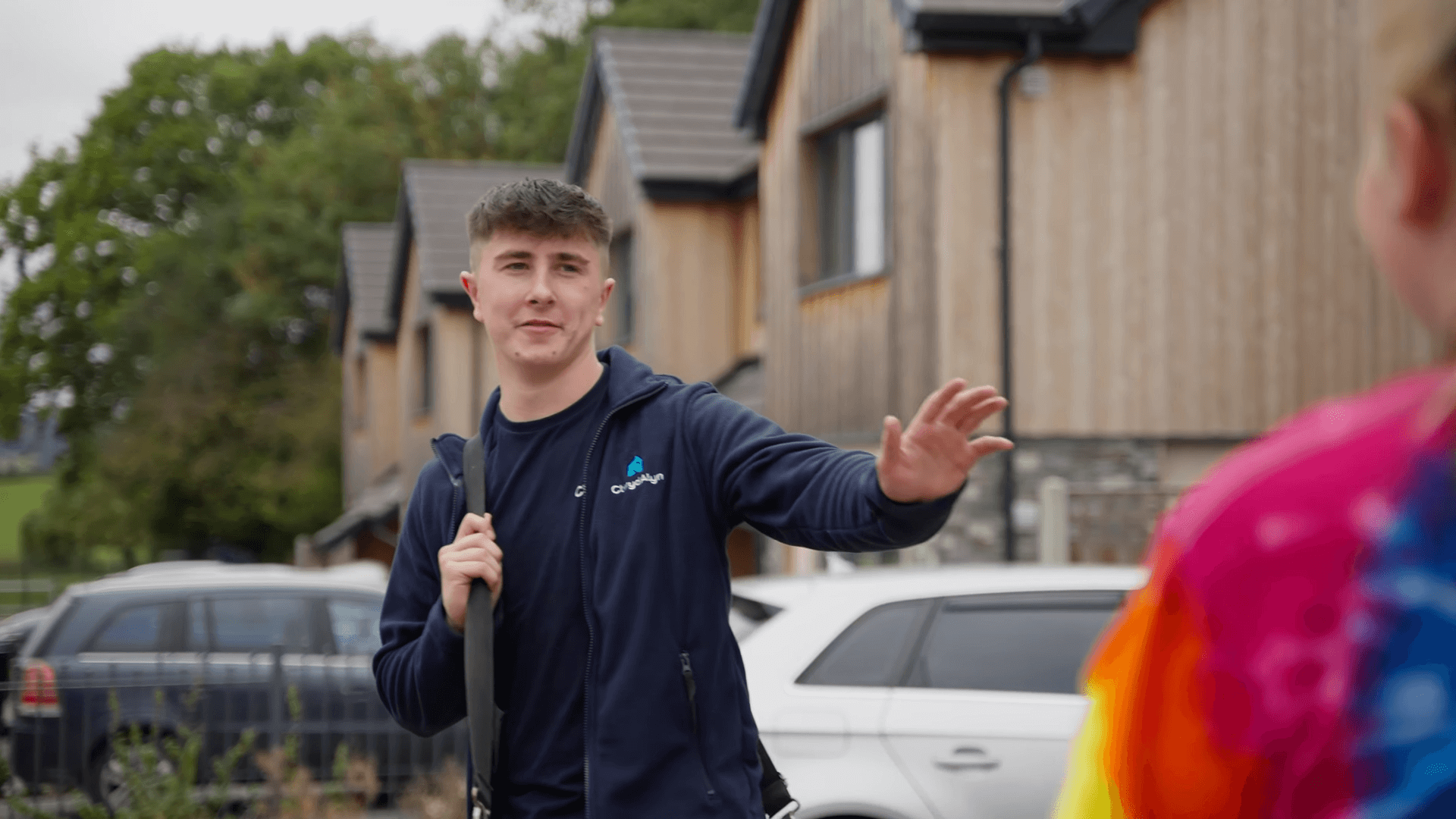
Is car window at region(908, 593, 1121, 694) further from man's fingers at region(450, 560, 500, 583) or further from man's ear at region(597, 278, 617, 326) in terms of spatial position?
man's fingers at region(450, 560, 500, 583)

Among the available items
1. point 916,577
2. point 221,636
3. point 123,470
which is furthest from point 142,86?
point 916,577

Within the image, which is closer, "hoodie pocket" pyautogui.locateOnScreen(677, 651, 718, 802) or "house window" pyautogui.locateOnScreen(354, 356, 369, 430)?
"hoodie pocket" pyautogui.locateOnScreen(677, 651, 718, 802)

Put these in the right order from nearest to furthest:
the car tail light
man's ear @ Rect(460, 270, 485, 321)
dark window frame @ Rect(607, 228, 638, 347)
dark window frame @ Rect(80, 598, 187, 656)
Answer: man's ear @ Rect(460, 270, 485, 321), the car tail light, dark window frame @ Rect(80, 598, 187, 656), dark window frame @ Rect(607, 228, 638, 347)

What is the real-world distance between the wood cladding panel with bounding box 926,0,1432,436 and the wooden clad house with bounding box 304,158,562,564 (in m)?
12.5

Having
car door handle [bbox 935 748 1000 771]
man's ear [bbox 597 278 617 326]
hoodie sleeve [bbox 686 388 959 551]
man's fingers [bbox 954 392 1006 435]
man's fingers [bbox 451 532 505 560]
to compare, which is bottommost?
car door handle [bbox 935 748 1000 771]

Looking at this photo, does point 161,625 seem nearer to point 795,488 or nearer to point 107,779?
point 107,779

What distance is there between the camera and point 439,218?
98.4ft

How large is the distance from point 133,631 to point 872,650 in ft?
22.0

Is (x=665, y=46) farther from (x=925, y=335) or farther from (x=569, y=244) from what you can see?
(x=569, y=244)

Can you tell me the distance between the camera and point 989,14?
12.2 meters

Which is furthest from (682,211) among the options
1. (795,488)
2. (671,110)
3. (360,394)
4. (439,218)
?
(360,394)

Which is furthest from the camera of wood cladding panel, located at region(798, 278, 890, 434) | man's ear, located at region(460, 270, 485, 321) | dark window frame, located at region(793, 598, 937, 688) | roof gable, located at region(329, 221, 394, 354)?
roof gable, located at region(329, 221, 394, 354)

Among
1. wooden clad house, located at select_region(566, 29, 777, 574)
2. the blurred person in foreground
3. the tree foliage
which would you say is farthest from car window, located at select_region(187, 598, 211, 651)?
the tree foliage

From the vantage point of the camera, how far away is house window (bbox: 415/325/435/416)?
3117cm
